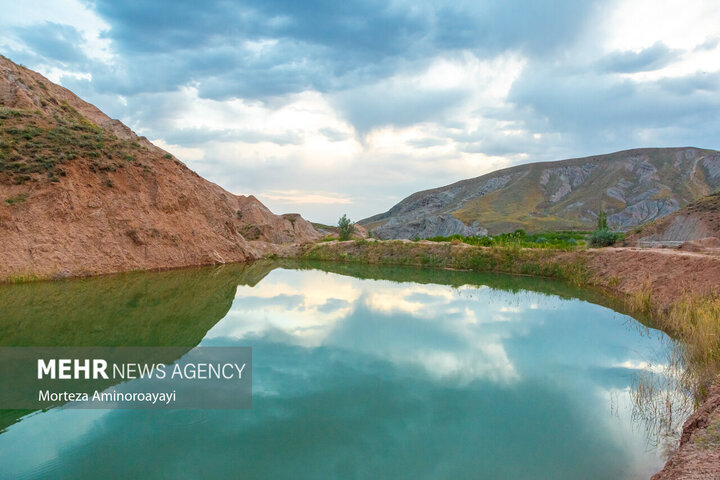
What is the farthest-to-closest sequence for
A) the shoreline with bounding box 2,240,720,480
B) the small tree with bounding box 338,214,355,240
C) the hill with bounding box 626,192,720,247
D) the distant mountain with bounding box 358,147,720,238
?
the distant mountain with bounding box 358,147,720,238, the small tree with bounding box 338,214,355,240, the hill with bounding box 626,192,720,247, the shoreline with bounding box 2,240,720,480

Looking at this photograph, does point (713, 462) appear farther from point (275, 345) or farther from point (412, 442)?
point (275, 345)

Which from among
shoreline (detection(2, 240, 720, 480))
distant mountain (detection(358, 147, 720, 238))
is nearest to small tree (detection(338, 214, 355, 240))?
shoreline (detection(2, 240, 720, 480))

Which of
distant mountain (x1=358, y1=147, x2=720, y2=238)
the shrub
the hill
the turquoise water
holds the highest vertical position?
distant mountain (x1=358, y1=147, x2=720, y2=238)

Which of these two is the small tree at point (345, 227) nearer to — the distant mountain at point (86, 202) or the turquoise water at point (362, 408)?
the distant mountain at point (86, 202)

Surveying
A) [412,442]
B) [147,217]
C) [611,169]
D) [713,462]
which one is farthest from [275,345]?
[611,169]

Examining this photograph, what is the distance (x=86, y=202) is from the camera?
19500mm

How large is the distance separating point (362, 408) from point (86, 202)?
19.4m

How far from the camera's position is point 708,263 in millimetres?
12766

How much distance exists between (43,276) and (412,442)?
17.0 m

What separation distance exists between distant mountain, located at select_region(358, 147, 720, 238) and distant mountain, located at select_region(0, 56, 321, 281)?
39.4m

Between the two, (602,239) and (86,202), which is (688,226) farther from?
(86,202)

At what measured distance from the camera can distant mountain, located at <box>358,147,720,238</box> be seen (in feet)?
229

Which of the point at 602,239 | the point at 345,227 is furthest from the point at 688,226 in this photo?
the point at 345,227

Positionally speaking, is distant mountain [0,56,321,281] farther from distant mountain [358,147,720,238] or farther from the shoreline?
distant mountain [358,147,720,238]
